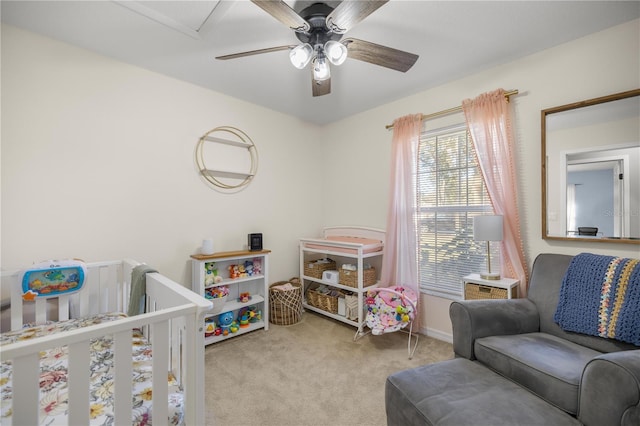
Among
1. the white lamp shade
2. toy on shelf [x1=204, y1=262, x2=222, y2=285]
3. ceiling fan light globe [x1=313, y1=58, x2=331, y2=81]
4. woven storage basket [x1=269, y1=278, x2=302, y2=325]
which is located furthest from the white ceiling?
woven storage basket [x1=269, y1=278, x2=302, y2=325]

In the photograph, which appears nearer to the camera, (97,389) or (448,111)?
(97,389)

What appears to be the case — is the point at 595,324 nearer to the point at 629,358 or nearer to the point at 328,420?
the point at 629,358

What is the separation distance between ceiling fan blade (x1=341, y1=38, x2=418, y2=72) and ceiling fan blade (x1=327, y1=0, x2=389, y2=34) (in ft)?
0.36

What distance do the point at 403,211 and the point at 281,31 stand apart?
1831 millimetres

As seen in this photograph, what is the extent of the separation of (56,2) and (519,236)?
343cm

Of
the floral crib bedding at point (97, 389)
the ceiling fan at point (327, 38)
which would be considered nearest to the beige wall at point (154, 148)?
the floral crib bedding at point (97, 389)

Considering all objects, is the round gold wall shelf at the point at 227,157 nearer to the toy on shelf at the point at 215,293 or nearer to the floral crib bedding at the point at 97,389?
the toy on shelf at the point at 215,293

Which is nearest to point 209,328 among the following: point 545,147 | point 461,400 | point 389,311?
point 389,311

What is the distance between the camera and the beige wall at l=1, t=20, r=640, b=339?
1.80m

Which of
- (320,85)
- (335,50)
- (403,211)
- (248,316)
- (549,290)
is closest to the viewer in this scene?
(335,50)

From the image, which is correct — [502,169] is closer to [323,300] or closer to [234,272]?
[323,300]

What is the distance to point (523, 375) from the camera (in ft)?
4.17

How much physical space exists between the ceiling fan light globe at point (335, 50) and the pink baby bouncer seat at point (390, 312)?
1849 millimetres

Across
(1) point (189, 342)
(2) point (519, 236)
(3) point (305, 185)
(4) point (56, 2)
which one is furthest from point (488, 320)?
(4) point (56, 2)
